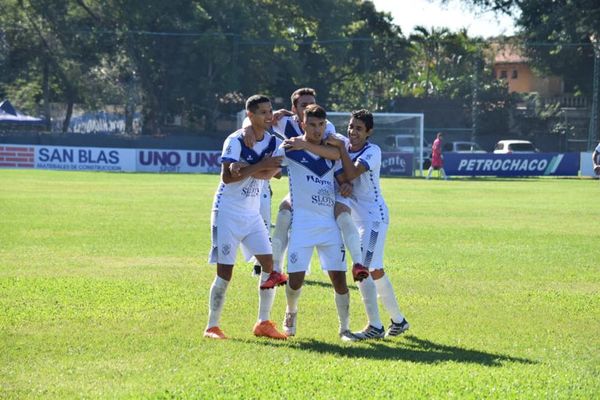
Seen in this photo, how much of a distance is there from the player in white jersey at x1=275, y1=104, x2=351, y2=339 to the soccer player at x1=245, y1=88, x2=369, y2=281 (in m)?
0.12

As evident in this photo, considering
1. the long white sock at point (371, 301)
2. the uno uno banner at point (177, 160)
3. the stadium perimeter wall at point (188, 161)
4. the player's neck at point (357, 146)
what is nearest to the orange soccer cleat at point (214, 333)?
the long white sock at point (371, 301)

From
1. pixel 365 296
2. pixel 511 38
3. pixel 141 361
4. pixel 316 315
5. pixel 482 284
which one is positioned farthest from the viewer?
pixel 511 38

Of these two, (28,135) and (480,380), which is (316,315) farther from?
(28,135)

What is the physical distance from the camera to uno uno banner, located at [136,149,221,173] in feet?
177

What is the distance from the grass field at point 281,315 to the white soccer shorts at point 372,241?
0.73 meters

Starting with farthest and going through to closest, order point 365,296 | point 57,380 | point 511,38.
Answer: point 511,38 < point 365,296 < point 57,380

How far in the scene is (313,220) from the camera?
33.8ft

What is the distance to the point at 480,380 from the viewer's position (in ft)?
27.4

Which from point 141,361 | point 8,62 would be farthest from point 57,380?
point 8,62

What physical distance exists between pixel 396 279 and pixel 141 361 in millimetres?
6328

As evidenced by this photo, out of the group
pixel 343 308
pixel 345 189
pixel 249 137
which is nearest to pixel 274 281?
pixel 343 308

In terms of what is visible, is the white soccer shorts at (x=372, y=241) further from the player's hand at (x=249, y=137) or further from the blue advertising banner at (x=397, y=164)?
the blue advertising banner at (x=397, y=164)

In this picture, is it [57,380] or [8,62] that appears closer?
[57,380]

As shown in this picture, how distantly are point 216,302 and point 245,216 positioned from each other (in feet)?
2.60
